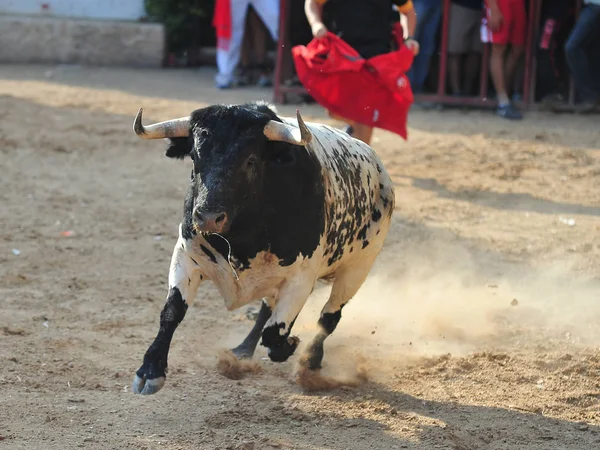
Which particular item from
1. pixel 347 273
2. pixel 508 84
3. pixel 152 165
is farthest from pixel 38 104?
pixel 347 273

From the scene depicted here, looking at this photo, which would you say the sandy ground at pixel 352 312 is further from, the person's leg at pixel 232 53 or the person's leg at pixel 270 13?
the person's leg at pixel 270 13

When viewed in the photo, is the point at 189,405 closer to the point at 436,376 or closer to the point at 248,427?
the point at 248,427

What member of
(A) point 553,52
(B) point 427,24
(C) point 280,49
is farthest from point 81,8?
(A) point 553,52

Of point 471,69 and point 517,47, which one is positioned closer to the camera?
point 517,47

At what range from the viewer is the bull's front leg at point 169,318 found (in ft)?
14.7

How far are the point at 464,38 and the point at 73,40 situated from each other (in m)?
5.68

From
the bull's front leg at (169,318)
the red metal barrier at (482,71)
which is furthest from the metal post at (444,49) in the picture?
the bull's front leg at (169,318)

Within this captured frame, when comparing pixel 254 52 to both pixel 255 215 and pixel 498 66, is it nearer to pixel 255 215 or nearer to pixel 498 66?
pixel 498 66

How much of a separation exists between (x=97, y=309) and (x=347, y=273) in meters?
1.62

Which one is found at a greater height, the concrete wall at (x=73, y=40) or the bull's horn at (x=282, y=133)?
the bull's horn at (x=282, y=133)

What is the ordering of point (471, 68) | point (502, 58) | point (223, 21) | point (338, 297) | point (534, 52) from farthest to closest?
point (223, 21) < point (471, 68) < point (534, 52) < point (502, 58) < point (338, 297)

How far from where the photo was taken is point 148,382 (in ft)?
14.7

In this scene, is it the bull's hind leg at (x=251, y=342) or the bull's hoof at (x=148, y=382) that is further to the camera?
the bull's hind leg at (x=251, y=342)

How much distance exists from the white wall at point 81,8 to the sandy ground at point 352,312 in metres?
4.37
